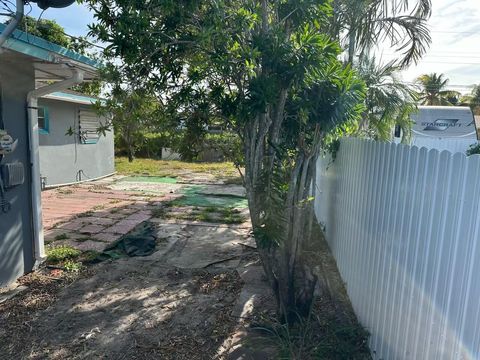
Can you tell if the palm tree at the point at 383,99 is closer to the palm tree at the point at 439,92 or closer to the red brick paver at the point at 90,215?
the red brick paver at the point at 90,215

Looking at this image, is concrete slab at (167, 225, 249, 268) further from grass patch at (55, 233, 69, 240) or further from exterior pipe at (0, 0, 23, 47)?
exterior pipe at (0, 0, 23, 47)

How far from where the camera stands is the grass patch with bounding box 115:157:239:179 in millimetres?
15031

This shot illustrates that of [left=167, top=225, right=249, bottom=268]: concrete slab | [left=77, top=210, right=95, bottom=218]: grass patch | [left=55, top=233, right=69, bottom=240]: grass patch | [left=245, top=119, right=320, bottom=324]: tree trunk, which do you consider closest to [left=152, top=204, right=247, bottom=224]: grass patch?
[left=167, top=225, right=249, bottom=268]: concrete slab

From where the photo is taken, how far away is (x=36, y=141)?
462cm

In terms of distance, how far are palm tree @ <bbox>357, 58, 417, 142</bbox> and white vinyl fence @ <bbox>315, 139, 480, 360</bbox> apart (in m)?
2.09

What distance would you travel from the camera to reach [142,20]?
100 inches

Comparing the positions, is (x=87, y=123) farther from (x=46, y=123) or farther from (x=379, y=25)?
(x=379, y=25)

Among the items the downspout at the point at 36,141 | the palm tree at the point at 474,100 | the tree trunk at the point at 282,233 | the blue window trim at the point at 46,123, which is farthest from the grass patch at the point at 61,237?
the palm tree at the point at 474,100

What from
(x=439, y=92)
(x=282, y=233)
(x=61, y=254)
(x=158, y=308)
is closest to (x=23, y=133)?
(x=61, y=254)

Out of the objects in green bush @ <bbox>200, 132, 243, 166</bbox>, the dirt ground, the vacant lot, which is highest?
green bush @ <bbox>200, 132, 243, 166</bbox>

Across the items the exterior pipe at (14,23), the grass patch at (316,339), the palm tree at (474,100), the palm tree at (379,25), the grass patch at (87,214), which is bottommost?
the grass patch at (87,214)

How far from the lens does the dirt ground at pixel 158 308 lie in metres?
3.14

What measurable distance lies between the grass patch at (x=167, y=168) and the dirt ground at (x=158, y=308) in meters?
9.07

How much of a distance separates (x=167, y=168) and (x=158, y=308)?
1327 cm
